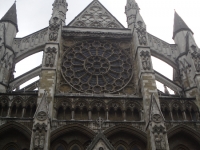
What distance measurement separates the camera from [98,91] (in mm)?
16328

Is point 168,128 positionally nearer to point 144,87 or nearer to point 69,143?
point 144,87

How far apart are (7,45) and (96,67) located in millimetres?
6090

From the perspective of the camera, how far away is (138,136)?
45.4ft

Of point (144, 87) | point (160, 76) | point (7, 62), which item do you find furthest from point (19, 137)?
point (160, 76)

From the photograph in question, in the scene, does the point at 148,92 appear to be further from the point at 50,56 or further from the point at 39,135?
the point at 39,135

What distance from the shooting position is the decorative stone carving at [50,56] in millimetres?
15512

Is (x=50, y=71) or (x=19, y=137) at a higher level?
(x=50, y=71)

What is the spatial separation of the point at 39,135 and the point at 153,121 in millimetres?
5652

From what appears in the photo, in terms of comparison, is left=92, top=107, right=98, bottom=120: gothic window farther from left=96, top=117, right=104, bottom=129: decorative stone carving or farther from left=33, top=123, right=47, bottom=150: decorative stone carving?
left=33, top=123, right=47, bottom=150: decorative stone carving

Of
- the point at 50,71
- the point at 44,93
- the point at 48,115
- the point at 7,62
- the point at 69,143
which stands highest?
the point at 7,62

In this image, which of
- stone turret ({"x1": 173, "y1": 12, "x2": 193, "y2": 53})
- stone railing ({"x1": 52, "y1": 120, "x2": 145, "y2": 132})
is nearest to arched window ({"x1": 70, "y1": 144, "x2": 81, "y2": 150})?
stone railing ({"x1": 52, "y1": 120, "x2": 145, "y2": 132})

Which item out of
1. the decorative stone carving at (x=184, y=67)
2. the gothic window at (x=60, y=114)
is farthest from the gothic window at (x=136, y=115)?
the decorative stone carving at (x=184, y=67)

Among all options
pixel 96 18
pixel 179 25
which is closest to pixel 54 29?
pixel 96 18

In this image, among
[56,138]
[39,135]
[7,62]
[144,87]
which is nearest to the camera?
[39,135]
